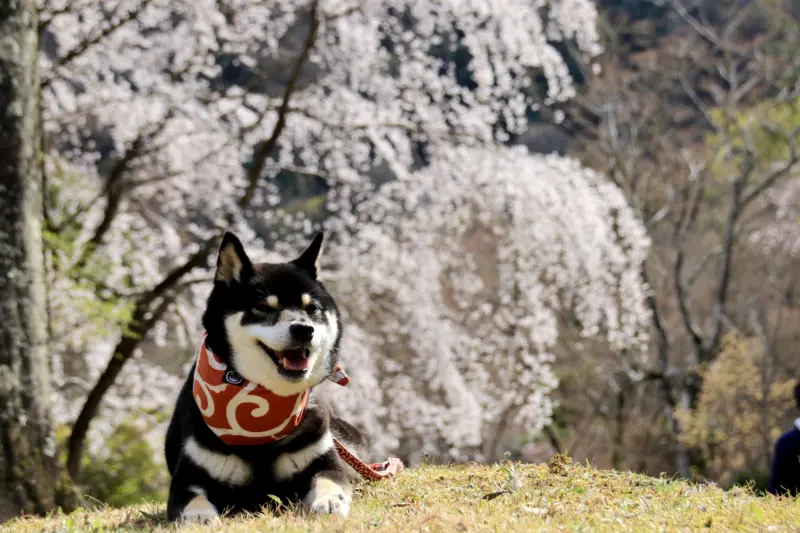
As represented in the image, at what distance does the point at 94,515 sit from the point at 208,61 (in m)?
7.36

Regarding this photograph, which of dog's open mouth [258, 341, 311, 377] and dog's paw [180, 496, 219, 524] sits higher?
dog's open mouth [258, 341, 311, 377]

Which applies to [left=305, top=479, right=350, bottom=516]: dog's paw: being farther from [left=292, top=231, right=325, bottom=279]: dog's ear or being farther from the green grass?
[left=292, top=231, right=325, bottom=279]: dog's ear

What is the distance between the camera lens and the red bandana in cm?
336

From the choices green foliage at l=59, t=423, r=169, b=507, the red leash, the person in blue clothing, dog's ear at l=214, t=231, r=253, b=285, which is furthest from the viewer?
green foliage at l=59, t=423, r=169, b=507

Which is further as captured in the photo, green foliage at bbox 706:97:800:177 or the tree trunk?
green foliage at bbox 706:97:800:177

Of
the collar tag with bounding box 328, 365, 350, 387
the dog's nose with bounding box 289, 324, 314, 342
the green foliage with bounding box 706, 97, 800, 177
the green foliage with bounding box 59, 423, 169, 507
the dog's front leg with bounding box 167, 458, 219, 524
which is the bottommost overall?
the green foliage with bounding box 59, 423, 169, 507

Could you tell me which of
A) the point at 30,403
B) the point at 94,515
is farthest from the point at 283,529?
the point at 30,403

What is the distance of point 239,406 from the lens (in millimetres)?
3348

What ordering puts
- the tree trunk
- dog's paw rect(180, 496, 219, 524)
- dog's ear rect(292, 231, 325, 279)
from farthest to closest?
1. the tree trunk
2. dog's ear rect(292, 231, 325, 279)
3. dog's paw rect(180, 496, 219, 524)

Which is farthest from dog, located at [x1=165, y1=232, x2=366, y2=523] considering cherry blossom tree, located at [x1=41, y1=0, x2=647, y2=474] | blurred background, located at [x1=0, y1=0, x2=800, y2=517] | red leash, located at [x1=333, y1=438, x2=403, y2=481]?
cherry blossom tree, located at [x1=41, y1=0, x2=647, y2=474]

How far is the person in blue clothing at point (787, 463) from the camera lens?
479 cm

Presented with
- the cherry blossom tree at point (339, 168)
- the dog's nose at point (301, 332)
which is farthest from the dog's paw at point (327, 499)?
the cherry blossom tree at point (339, 168)

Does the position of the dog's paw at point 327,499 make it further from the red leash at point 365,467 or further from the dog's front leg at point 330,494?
the red leash at point 365,467

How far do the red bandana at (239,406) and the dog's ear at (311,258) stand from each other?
1.92 feet
